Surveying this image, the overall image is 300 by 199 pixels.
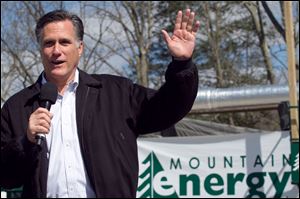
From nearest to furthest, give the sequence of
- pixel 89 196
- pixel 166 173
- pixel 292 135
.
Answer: pixel 89 196
pixel 292 135
pixel 166 173

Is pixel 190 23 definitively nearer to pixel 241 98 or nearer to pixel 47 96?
pixel 47 96

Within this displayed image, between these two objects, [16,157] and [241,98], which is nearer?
[16,157]

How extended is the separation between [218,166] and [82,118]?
7163 millimetres

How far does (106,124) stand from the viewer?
2971 millimetres

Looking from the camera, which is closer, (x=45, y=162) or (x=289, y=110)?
(x=45, y=162)

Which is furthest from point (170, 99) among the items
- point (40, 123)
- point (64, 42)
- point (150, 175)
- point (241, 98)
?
point (241, 98)

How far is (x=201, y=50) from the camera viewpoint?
2611cm

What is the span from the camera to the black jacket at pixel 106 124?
2.87 meters

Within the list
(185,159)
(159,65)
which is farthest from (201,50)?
(185,159)

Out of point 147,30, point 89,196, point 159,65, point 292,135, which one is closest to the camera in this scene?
point 89,196

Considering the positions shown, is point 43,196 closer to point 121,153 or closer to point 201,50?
point 121,153

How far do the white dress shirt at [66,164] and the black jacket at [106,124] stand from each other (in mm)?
29

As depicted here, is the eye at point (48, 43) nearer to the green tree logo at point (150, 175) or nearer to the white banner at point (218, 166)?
the white banner at point (218, 166)

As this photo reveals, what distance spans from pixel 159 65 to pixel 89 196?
23975 mm
